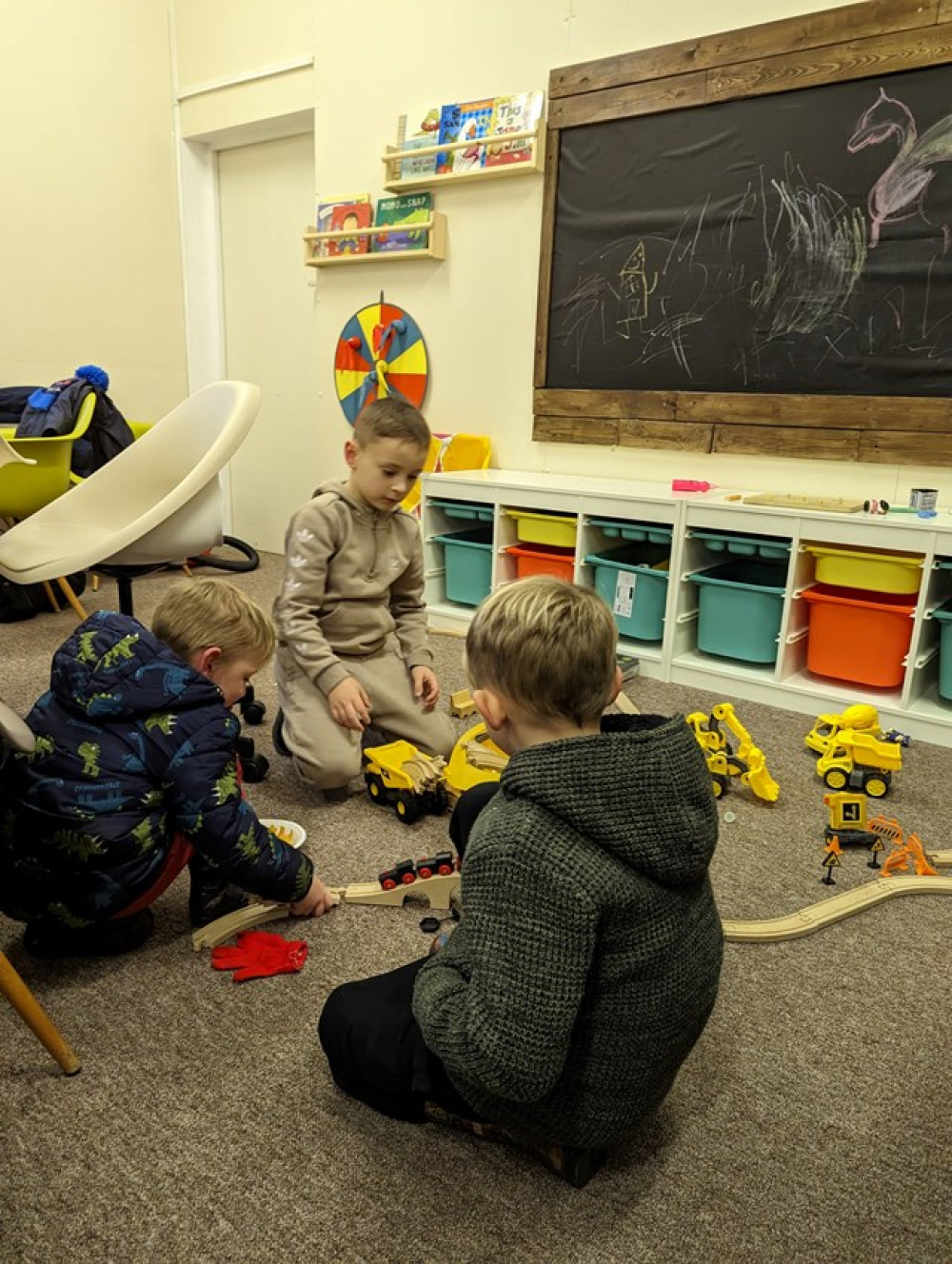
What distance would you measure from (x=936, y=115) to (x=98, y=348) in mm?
3466

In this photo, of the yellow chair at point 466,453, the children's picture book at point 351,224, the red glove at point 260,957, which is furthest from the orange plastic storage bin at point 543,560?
the red glove at point 260,957

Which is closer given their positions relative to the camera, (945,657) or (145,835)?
(145,835)

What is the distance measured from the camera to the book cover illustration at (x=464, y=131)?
3.16m

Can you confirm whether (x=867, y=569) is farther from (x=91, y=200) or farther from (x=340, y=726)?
(x=91, y=200)

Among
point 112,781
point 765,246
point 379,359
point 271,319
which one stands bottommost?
point 112,781

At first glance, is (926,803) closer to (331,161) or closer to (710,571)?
(710,571)

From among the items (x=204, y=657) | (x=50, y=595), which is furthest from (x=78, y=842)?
(x=50, y=595)

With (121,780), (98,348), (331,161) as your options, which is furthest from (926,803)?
(98,348)

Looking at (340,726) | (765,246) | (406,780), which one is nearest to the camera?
(406,780)

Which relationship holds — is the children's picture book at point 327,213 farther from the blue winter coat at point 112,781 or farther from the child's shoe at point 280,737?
the blue winter coat at point 112,781

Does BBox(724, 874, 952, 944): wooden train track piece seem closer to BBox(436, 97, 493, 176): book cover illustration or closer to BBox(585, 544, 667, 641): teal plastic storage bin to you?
BBox(585, 544, 667, 641): teal plastic storage bin

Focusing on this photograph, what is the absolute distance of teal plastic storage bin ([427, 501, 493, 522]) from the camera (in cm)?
309

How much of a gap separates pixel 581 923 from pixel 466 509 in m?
2.49

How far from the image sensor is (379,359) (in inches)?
145
